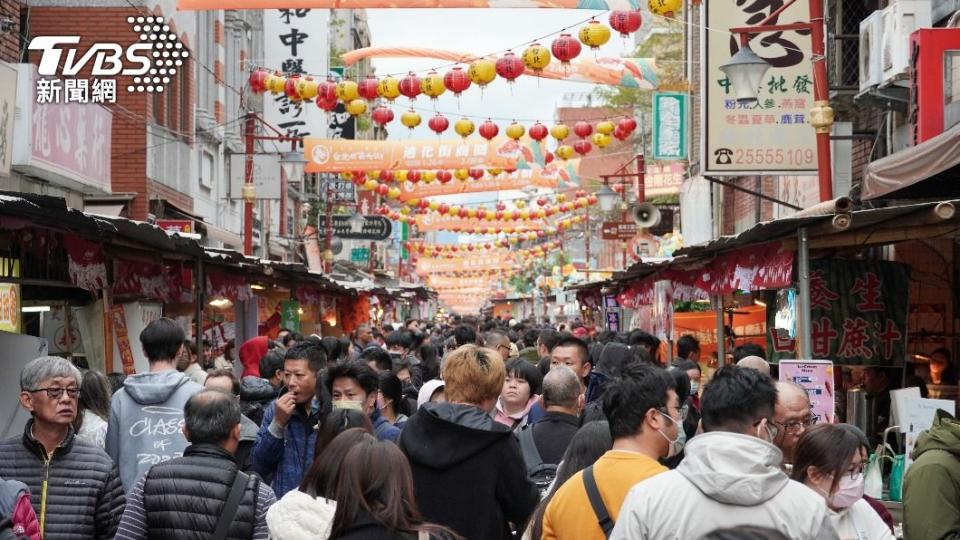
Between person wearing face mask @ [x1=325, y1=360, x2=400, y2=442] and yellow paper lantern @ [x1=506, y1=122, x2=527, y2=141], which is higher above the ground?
yellow paper lantern @ [x1=506, y1=122, x2=527, y2=141]

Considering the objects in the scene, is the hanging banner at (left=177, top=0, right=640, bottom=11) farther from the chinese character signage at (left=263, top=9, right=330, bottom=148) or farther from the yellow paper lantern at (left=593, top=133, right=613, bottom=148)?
the chinese character signage at (left=263, top=9, right=330, bottom=148)

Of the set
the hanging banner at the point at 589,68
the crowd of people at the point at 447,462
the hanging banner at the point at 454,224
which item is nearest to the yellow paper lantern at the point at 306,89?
the hanging banner at the point at 589,68

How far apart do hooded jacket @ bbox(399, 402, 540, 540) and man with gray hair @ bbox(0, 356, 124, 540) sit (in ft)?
4.74

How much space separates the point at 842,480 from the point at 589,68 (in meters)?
19.5

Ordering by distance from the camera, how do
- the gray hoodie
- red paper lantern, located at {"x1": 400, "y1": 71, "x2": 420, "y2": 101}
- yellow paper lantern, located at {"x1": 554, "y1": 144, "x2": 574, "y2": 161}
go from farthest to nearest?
1. yellow paper lantern, located at {"x1": 554, "y1": 144, "x2": 574, "y2": 161}
2. red paper lantern, located at {"x1": 400, "y1": 71, "x2": 420, "y2": 101}
3. the gray hoodie

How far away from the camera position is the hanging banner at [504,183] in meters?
35.0

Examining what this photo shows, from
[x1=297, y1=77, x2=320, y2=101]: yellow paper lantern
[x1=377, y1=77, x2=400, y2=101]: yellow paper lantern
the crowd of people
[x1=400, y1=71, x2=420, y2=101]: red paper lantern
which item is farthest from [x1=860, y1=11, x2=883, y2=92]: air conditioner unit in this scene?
[x1=297, y1=77, x2=320, y2=101]: yellow paper lantern

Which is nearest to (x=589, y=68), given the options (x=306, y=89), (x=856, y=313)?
(x=306, y=89)

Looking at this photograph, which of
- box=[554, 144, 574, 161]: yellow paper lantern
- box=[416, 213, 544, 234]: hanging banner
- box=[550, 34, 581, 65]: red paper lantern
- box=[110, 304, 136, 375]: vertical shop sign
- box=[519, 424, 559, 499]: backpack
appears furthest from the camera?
box=[416, 213, 544, 234]: hanging banner

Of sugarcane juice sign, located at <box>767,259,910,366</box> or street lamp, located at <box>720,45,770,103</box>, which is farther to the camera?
street lamp, located at <box>720,45,770,103</box>

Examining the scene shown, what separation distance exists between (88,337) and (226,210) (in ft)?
62.2

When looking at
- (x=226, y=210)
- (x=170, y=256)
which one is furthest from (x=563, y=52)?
(x=226, y=210)

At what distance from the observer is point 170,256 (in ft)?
49.6

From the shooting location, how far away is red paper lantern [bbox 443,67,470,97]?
22.1m
